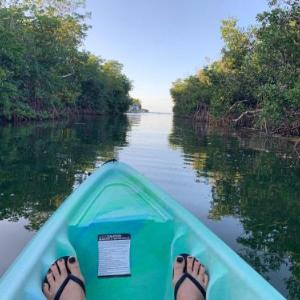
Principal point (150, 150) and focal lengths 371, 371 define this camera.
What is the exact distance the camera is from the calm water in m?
3.39

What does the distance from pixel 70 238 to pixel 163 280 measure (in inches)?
25.0

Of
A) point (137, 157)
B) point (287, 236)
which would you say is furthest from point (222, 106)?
point (287, 236)

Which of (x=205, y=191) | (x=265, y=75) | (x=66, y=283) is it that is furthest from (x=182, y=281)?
(x=265, y=75)

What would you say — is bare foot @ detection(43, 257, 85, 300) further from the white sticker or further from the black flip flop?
the black flip flop

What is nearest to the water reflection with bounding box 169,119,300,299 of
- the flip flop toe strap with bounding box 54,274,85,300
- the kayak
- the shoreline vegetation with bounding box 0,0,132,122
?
the kayak

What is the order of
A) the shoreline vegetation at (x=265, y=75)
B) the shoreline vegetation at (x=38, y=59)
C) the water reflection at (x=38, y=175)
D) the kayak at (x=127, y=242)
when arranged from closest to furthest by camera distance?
the kayak at (x=127, y=242), the water reflection at (x=38, y=175), the shoreline vegetation at (x=265, y=75), the shoreline vegetation at (x=38, y=59)

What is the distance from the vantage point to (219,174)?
698 centimetres

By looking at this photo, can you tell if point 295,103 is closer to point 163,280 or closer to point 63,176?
point 63,176

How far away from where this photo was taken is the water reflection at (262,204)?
3.23 m

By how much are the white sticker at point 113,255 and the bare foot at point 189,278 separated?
37 centimetres

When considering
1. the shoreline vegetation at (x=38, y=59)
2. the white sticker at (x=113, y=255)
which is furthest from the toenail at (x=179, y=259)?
the shoreline vegetation at (x=38, y=59)

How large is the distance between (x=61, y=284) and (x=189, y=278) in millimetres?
682

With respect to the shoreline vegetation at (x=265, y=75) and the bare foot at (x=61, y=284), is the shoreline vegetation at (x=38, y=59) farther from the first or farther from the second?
the bare foot at (x=61, y=284)

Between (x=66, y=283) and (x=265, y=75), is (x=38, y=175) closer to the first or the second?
(x=66, y=283)
